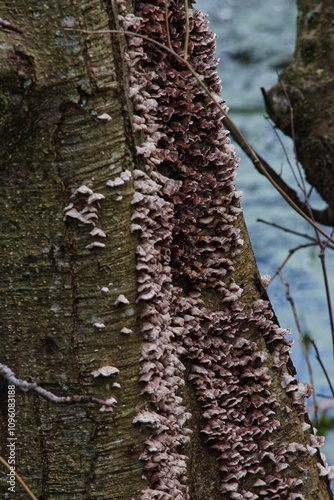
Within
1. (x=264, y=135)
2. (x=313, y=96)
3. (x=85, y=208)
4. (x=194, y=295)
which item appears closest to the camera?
(x=85, y=208)

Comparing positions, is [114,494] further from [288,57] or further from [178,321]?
[288,57]

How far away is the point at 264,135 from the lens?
4371mm

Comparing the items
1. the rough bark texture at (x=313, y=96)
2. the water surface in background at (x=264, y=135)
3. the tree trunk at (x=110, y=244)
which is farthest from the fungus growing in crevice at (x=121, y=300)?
the water surface in background at (x=264, y=135)

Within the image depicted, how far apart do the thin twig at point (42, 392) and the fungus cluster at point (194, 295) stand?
106 mm

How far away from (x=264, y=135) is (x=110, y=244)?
367 centimetres

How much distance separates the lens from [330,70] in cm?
231

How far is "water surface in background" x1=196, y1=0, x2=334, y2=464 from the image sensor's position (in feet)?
14.3

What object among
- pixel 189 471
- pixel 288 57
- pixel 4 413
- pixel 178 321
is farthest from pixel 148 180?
pixel 288 57

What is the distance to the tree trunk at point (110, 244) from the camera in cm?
94

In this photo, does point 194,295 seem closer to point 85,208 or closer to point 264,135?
point 85,208

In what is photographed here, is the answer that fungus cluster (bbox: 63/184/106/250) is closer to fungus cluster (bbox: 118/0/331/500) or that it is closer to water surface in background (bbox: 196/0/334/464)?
fungus cluster (bbox: 118/0/331/500)

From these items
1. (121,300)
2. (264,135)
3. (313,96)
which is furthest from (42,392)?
(264,135)

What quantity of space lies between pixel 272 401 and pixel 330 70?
1.75 metres

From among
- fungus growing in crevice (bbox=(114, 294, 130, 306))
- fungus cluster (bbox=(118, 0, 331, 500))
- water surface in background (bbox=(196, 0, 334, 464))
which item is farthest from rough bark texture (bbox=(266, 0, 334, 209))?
water surface in background (bbox=(196, 0, 334, 464))
